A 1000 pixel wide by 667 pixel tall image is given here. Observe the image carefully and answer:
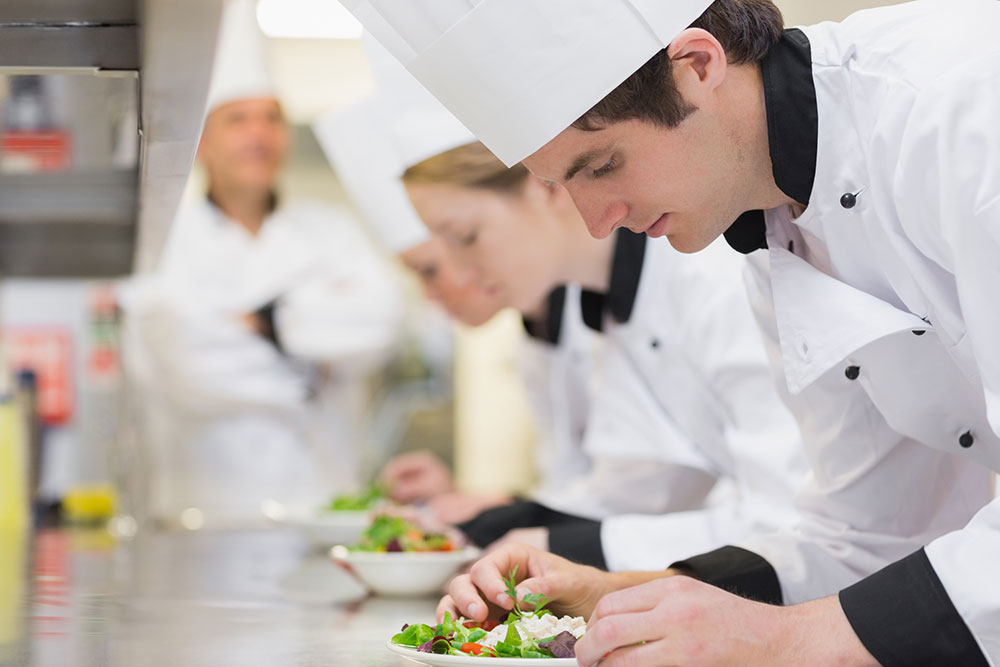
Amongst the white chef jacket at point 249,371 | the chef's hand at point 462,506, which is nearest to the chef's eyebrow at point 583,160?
the chef's hand at point 462,506

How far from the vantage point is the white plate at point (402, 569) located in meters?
1.54

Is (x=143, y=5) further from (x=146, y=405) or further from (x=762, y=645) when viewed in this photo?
(x=146, y=405)

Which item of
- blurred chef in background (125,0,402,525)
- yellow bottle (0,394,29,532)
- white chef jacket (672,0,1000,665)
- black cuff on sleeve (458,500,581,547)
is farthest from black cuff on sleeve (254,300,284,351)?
white chef jacket (672,0,1000,665)

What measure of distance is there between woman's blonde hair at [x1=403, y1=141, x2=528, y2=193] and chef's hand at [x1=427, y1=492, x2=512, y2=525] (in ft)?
1.84

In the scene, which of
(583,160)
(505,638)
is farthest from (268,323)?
(505,638)

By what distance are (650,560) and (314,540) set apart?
0.80 metres

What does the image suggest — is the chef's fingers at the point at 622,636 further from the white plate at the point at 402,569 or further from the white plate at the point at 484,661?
the white plate at the point at 402,569

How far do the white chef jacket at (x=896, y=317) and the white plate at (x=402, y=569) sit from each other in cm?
43

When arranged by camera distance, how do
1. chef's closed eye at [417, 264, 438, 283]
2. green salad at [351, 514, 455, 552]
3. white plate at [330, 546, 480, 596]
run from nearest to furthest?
white plate at [330, 546, 480, 596]
green salad at [351, 514, 455, 552]
chef's closed eye at [417, 264, 438, 283]

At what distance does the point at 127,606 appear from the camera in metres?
1.48

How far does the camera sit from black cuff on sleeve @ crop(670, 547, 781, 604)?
125 cm

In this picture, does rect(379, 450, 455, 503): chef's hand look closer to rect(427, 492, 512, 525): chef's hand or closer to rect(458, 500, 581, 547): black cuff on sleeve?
rect(427, 492, 512, 525): chef's hand

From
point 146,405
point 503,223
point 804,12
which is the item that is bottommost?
point 146,405

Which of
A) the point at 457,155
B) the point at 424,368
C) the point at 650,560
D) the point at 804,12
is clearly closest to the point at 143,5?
the point at 650,560
